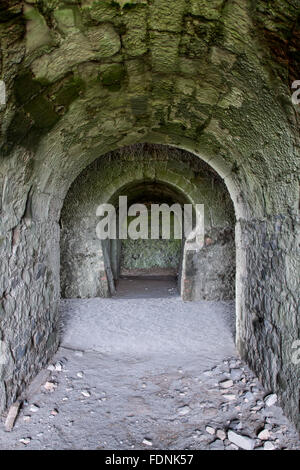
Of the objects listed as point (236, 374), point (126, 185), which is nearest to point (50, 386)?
point (236, 374)

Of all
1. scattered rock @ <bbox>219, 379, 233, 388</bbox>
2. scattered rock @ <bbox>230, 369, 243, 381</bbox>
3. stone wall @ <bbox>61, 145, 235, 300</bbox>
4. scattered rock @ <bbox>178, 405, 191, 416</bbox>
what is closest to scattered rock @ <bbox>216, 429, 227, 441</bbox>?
scattered rock @ <bbox>178, 405, 191, 416</bbox>

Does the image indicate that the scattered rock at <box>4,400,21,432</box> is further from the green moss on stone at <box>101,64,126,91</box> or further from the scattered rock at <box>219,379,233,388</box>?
the green moss on stone at <box>101,64,126,91</box>

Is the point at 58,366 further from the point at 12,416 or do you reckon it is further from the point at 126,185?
the point at 126,185

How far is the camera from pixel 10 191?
2.33m

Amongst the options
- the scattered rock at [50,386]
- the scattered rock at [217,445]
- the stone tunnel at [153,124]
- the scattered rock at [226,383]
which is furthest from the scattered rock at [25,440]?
the scattered rock at [226,383]

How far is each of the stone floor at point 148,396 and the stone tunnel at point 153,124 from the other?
175 mm

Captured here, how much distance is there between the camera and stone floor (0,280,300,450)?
213cm

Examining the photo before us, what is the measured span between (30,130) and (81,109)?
55 cm

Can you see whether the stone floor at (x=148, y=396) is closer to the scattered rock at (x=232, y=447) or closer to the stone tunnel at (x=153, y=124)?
the scattered rock at (x=232, y=447)

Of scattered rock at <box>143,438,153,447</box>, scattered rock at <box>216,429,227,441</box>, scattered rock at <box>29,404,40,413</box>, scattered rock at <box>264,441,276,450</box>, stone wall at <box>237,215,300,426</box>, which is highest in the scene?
stone wall at <box>237,215,300,426</box>

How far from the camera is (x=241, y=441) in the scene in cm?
208

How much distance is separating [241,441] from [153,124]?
2.69 metres

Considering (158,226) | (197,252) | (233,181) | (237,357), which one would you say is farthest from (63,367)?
(158,226)

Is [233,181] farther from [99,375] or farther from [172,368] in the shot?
[99,375]
